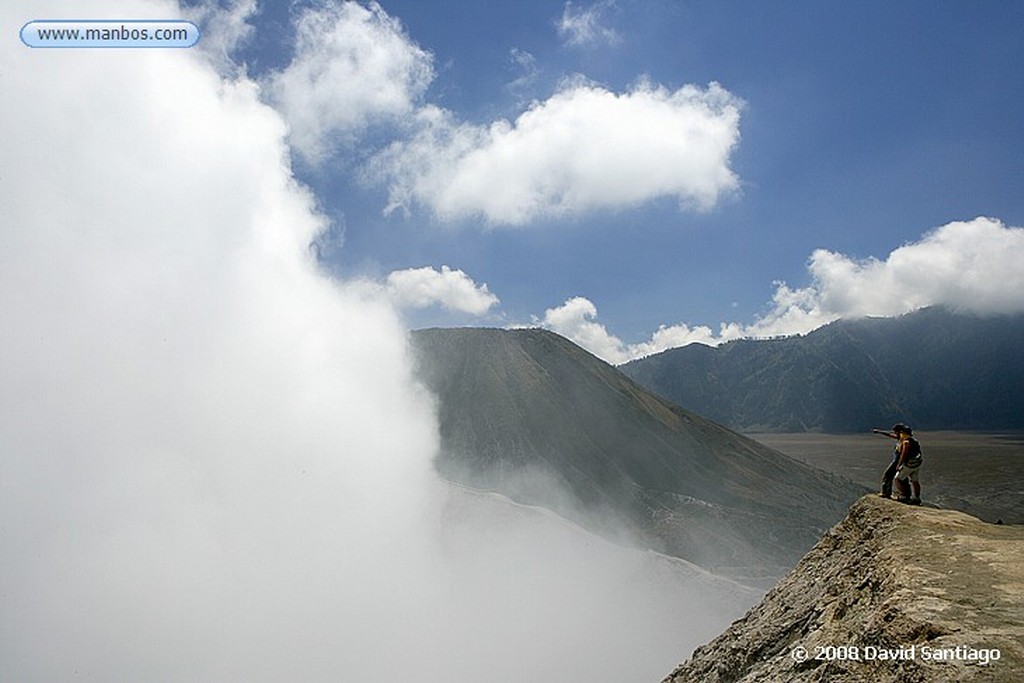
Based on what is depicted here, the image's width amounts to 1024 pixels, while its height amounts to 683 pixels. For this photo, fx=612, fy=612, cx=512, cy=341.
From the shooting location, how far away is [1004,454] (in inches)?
5650

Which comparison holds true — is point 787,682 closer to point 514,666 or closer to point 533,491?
point 514,666

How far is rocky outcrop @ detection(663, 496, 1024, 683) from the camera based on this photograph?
20.3 feet

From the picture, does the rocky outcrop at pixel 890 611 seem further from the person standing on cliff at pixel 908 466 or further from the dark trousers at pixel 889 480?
the person standing on cliff at pixel 908 466

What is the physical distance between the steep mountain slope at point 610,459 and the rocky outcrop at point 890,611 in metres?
40.5

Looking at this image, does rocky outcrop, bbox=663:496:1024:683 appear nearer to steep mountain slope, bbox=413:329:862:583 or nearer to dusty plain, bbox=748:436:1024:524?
steep mountain slope, bbox=413:329:862:583

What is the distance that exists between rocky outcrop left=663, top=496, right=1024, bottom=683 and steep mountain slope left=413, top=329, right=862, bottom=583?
4048cm

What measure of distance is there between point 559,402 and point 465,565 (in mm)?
34675

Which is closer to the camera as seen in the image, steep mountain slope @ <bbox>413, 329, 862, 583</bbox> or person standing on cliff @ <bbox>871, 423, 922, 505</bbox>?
person standing on cliff @ <bbox>871, 423, 922, 505</bbox>

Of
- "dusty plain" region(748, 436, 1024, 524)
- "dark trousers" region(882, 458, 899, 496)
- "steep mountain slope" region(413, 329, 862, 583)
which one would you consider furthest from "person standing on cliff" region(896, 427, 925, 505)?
"dusty plain" region(748, 436, 1024, 524)

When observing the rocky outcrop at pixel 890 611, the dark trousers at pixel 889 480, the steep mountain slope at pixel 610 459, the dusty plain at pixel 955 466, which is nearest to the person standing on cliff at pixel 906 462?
the dark trousers at pixel 889 480

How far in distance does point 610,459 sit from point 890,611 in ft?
195

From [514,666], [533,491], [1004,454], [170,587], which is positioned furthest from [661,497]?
[1004,454]

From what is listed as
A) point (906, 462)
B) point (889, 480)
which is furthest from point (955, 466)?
point (906, 462)

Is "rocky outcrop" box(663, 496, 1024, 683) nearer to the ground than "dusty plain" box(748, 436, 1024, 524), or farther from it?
nearer to the ground
